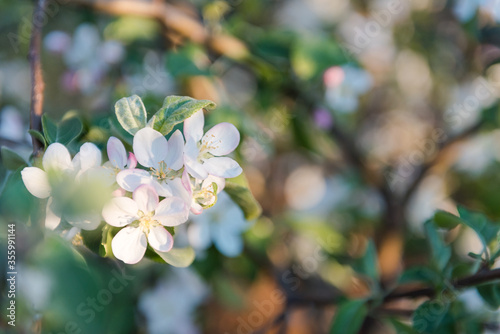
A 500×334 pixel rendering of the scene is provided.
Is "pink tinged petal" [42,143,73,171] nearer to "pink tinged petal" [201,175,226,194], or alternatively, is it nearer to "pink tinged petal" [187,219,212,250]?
"pink tinged petal" [201,175,226,194]

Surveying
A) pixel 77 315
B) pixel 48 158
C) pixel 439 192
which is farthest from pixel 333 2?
pixel 77 315

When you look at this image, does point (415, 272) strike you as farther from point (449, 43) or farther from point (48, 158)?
point (449, 43)

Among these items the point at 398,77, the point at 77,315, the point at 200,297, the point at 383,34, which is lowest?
the point at 200,297

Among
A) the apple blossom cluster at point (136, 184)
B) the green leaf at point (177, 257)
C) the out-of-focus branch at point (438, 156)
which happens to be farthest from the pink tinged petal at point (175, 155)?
the out-of-focus branch at point (438, 156)

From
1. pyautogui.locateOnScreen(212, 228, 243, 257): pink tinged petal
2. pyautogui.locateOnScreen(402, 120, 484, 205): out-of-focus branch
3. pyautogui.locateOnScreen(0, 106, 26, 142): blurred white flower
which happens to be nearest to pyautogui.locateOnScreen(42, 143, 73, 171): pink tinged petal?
pyautogui.locateOnScreen(0, 106, 26, 142): blurred white flower

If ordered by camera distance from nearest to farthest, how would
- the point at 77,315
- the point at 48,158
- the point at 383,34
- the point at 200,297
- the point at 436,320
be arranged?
the point at 77,315, the point at 48,158, the point at 436,320, the point at 200,297, the point at 383,34

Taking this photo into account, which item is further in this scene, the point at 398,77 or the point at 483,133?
the point at 398,77

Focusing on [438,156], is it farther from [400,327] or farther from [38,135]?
[38,135]

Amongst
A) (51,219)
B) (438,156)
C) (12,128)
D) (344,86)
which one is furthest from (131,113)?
(438,156)
